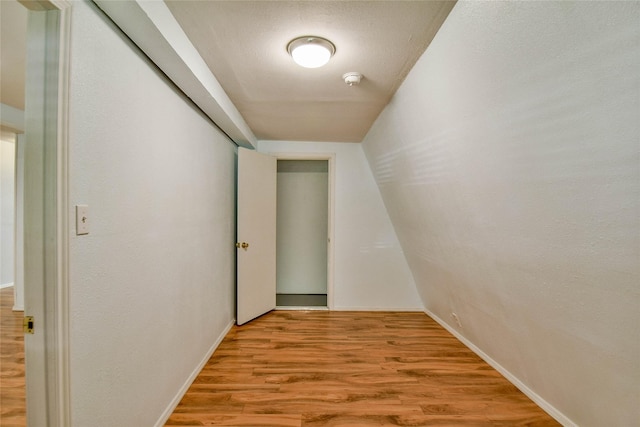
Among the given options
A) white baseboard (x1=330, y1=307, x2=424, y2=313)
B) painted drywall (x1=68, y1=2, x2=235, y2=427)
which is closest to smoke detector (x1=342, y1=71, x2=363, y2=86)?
painted drywall (x1=68, y1=2, x2=235, y2=427)

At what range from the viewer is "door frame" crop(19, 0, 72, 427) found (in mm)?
957

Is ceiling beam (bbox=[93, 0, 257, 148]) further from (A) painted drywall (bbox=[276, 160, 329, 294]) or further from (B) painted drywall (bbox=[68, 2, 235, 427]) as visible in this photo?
(A) painted drywall (bbox=[276, 160, 329, 294])

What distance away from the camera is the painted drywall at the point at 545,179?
880 millimetres

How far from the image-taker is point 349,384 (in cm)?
214

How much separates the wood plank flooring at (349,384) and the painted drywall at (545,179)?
1.17ft

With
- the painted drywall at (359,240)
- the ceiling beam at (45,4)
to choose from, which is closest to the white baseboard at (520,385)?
the painted drywall at (359,240)

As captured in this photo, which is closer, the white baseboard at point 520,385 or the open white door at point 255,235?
the white baseboard at point 520,385

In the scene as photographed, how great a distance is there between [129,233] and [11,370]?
2024 mm

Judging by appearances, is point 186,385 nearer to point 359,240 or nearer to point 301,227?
point 359,240

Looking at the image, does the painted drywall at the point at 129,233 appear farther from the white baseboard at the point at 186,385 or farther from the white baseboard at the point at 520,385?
the white baseboard at the point at 520,385

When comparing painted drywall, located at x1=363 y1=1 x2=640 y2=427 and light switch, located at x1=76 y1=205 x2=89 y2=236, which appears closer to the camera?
painted drywall, located at x1=363 y1=1 x2=640 y2=427

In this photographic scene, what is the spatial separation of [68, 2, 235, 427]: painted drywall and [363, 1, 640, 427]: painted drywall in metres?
1.55

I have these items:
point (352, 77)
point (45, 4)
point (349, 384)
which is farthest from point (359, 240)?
point (45, 4)

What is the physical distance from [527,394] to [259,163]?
3.26 metres
